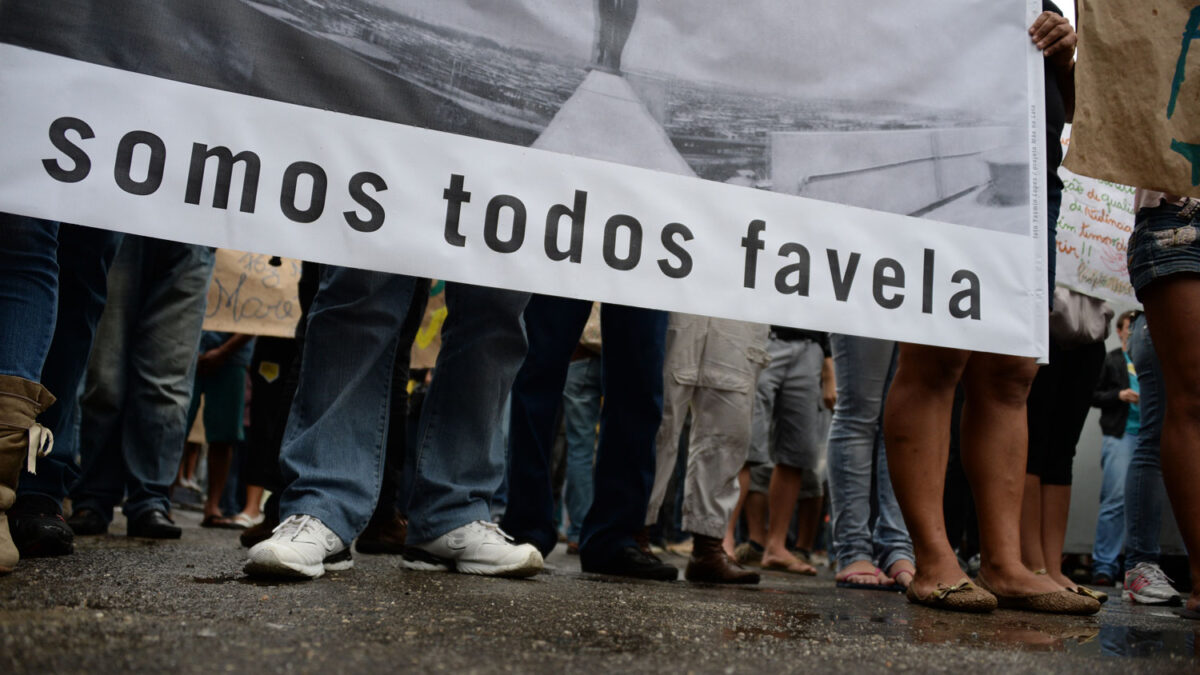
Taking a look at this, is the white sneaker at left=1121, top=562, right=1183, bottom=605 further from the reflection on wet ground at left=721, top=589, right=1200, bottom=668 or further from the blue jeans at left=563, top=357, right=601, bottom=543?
the blue jeans at left=563, top=357, right=601, bottom=543

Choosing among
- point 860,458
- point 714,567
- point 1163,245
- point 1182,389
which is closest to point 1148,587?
point 860,458

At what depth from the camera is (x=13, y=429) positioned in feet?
6.18

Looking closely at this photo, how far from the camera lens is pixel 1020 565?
2717mm

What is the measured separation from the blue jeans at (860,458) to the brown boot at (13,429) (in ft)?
9.59

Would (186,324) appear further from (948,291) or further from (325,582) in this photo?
(948,291)

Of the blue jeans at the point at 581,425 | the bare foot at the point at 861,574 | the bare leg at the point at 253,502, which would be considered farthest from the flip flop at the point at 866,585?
the bare leg at the point at 253,502

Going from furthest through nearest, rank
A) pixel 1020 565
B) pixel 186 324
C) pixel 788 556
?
1. pixel 788 556
2. pixel 186 324
3. pixel 1020 565

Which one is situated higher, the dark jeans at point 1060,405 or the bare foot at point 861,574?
the dark jeans at point 1060,405

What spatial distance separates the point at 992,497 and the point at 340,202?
1.88 m

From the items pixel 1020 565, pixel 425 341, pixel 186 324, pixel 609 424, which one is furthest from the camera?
pixel 425 341

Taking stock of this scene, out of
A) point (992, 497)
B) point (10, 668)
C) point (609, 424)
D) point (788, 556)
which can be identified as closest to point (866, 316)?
point (992, 497)

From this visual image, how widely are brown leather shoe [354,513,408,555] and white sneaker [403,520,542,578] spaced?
0.97 m

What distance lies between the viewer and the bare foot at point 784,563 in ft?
16.1

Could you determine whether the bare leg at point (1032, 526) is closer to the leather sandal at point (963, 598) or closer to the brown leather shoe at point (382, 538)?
the leather sandal at point (963, 598)
